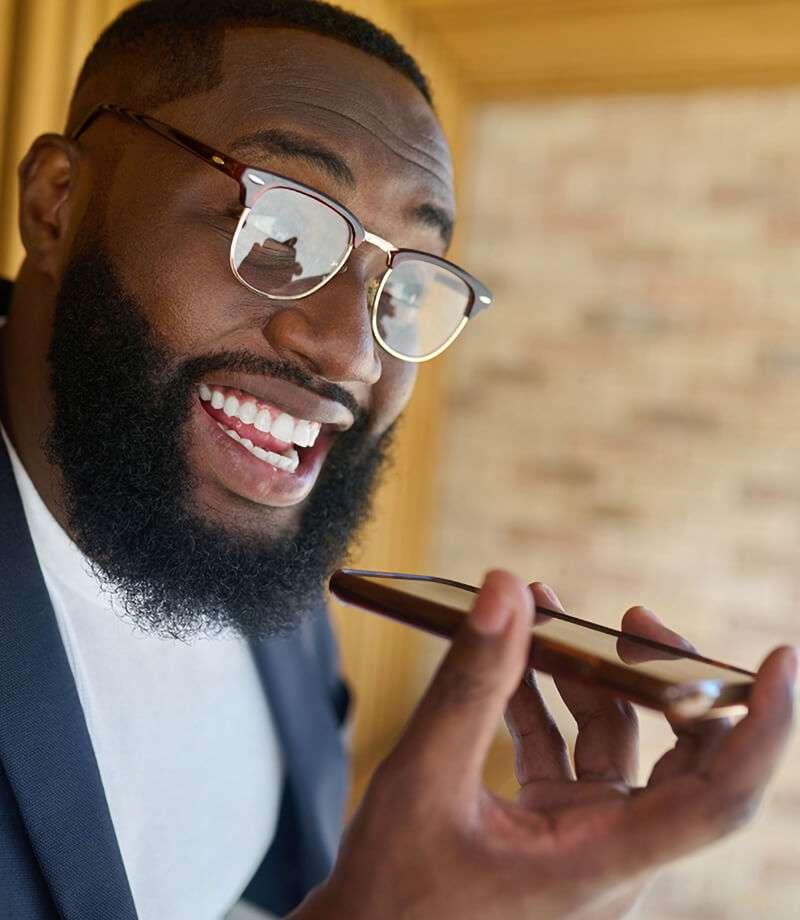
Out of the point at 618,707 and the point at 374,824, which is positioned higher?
the point at 618,707

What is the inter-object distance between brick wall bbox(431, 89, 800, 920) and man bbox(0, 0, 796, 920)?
2.79m

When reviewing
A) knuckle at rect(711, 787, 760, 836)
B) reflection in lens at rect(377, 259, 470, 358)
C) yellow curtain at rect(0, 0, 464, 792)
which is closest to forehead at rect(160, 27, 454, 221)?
reflection in lens at rect(377, 259, 470, 358)

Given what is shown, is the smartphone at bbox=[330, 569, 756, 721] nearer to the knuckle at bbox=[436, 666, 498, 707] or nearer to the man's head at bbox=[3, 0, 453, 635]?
the knuckle at bbox=[436, 666, 498, 707]

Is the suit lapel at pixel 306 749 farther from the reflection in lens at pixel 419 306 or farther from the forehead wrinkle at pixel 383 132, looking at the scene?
the forehead wrinkle at pixel 383 132

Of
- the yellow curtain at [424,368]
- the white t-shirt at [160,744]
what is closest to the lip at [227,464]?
the white t-shirt at [160,744]

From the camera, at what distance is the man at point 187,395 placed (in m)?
1.07

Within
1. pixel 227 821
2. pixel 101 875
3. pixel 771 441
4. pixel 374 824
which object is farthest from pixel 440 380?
pixel 374 824

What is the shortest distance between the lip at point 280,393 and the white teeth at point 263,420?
0.02 metres

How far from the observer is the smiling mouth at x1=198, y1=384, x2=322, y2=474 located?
1166mm

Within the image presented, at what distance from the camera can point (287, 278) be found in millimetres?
1120

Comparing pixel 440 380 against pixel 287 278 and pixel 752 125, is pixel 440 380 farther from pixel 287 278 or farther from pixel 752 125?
pixel 287 278

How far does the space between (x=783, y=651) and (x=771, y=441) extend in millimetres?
3379

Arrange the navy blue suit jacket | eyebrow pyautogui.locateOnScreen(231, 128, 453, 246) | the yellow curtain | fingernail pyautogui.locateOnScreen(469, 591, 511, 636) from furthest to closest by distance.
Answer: the yellow curtain < eyebrow pyautogui.locateOnScreen(231, 128, 453, 246) < the navy blue suit jacket < fingernail pyautogui.locateOnScreen(469, 591, 511, 636)

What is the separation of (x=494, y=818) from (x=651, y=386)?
3540 millimetres
